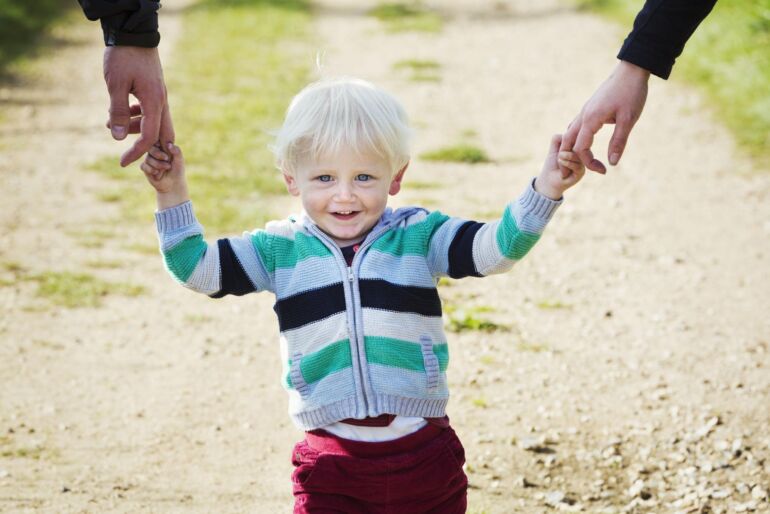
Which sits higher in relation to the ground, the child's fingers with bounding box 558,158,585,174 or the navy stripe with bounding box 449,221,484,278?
the child's fingers with bounding box 558,158,585,174

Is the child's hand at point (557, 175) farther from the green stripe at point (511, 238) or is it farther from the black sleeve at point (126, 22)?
the black sleeve at point (126, 22)

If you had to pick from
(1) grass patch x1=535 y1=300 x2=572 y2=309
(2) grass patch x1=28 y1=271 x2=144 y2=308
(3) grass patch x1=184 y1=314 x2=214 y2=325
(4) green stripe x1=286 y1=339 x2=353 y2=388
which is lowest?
(2) grass patch x1=28 y1=271 x2=144 y2=308

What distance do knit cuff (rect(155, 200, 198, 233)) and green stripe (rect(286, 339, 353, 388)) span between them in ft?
1.42

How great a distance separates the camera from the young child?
2.59 meters

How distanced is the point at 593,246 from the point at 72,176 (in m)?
3.53

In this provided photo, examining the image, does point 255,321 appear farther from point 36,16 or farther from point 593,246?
point 36,16

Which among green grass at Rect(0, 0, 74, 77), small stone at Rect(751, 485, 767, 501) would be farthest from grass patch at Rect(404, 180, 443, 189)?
green grass at Rect(0, 0, 74, 77)

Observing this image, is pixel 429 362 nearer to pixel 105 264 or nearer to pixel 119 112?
pixel 119 112

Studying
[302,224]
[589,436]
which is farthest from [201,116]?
[302,224]

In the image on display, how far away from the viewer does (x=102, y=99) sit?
9.44m

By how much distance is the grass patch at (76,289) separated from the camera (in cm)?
537

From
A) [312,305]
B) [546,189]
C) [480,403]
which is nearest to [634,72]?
[546,189]

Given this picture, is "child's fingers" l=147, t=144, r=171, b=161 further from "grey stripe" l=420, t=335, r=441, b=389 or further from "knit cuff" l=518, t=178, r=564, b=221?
"knit cuff" l=518, t=178, r=564, b=221

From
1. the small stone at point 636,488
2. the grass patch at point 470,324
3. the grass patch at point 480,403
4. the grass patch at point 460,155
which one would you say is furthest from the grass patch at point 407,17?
the small stone at point 636,488
